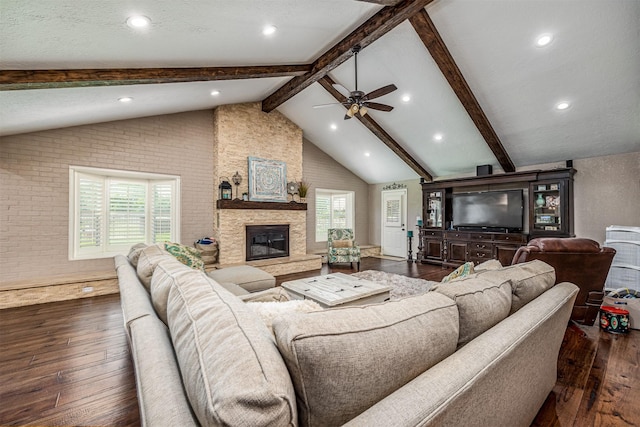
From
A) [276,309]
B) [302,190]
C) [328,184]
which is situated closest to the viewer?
[276,309]

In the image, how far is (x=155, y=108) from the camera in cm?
446

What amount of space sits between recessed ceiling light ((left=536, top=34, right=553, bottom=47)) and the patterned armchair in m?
4.41

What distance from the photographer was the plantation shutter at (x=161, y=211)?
5062mm

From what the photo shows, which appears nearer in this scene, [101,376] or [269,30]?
[101,376]

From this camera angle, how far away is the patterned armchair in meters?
6.13

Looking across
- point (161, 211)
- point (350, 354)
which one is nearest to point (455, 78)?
point (350, 354)

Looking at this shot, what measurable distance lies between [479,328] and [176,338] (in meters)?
1.15

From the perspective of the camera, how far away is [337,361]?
0.69 m

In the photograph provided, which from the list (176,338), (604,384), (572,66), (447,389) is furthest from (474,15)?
(176,338)

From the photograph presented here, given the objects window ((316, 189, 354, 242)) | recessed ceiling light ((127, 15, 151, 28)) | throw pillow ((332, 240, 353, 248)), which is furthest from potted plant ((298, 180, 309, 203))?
recessed ceiling light ((127, 15, 151, 28))

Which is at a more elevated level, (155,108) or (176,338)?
(155,108)

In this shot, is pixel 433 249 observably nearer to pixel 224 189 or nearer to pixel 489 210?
pixel 489 210

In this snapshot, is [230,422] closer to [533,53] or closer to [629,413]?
[629,413]

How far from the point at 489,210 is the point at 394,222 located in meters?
2.53
